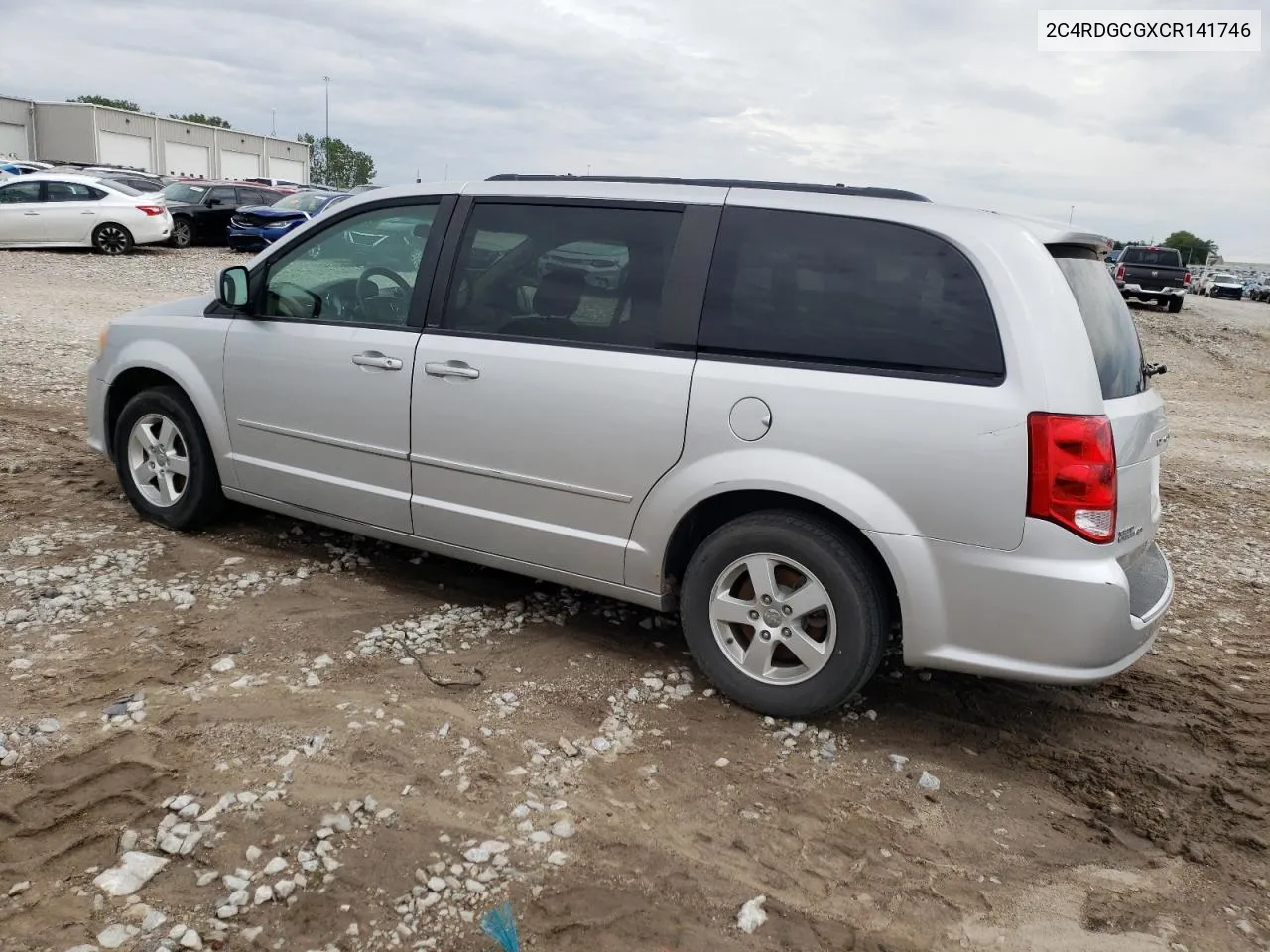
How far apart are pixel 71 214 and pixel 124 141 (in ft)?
161

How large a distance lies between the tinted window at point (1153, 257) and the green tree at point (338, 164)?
326 feet

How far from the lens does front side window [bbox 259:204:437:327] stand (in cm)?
454

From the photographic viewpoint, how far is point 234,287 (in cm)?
484

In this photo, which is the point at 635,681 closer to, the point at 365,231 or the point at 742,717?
the point at 742,717

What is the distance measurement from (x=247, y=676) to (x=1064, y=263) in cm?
327

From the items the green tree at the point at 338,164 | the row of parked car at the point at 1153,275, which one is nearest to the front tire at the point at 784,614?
the row of parked car at the point at 1153,275

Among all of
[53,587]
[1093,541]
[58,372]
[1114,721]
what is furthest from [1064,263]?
[58,372]

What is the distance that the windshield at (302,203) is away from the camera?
23.1 m

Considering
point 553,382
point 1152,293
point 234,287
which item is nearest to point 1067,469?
point 553,382

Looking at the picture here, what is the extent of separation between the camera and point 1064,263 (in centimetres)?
352

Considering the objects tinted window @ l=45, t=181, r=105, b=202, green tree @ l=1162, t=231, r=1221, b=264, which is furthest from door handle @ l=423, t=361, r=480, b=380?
green tree @ l=1162, t=231, r=1221, b=264

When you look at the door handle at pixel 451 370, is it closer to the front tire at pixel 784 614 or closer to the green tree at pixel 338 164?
the front tire at pixel 784 614

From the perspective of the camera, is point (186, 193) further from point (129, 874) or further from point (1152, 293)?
point (129, 874)

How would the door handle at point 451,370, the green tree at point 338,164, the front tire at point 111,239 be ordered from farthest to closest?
1. the green tree at point 338,164
2. the front tire at point 111,239
3. the door handle at point 451,370
